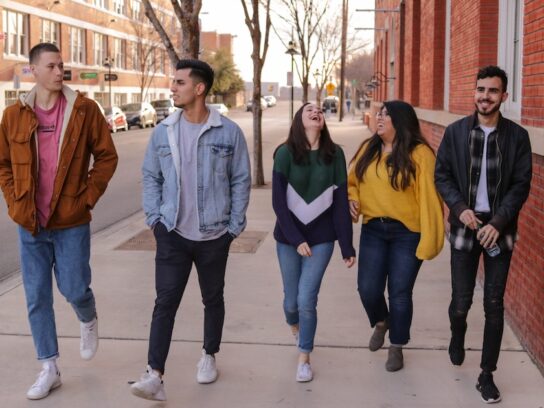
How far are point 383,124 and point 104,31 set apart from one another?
185 ft

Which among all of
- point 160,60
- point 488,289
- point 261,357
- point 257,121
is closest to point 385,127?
point 488,289

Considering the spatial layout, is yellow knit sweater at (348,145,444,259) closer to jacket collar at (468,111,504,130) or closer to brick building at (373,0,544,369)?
jacket collar at (468,111,504,130)

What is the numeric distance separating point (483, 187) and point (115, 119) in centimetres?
4087

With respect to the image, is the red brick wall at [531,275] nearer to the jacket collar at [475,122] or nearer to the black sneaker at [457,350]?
the black sneaker at [457,350]

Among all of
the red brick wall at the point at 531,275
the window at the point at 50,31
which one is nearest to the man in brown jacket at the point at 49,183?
the red brick wall at the point at 531,275

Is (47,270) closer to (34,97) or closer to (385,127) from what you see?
(34,97)

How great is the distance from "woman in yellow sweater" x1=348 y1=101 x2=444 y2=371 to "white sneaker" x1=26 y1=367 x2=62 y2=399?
1.94 meters

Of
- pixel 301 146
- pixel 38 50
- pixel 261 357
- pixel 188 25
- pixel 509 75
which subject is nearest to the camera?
pixel 38 50

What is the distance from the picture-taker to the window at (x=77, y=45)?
2111 inches

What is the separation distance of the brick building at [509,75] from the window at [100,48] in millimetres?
43889

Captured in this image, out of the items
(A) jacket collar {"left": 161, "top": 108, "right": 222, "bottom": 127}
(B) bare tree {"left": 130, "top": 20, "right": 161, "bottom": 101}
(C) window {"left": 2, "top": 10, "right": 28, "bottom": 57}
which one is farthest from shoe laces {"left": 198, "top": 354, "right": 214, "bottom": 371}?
(B) bare tree {"left": 130, "top": 20, "right": 161, "bottom": 101}

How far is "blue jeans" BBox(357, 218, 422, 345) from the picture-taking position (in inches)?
215

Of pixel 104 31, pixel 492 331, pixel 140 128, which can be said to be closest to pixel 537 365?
pixel 492 331

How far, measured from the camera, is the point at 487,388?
199 inches
